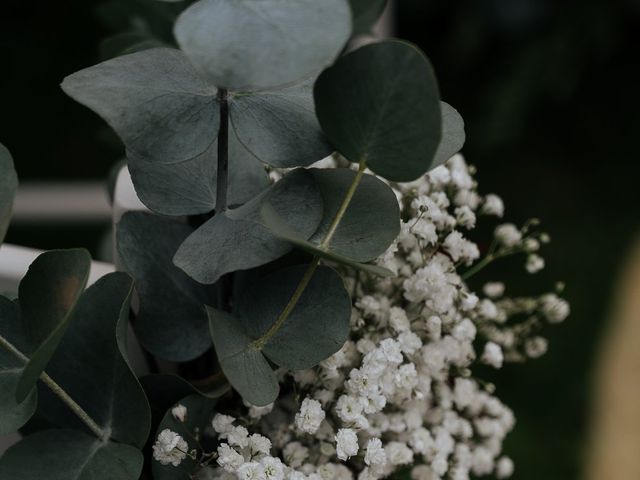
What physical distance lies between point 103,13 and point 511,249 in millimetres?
429

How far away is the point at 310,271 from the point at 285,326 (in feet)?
0.12

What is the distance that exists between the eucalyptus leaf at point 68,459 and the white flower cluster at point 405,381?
48mm

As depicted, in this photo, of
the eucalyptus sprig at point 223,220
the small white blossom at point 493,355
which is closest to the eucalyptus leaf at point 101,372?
the eucalyptus sprig at point 223,220

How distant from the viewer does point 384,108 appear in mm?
378

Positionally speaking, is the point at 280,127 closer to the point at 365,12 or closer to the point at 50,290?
the point at 50,290

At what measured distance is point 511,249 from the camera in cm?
59

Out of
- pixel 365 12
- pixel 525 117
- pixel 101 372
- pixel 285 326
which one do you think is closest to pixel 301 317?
pixel 285 326

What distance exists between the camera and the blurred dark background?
2010 mm

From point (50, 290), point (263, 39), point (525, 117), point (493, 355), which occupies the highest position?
point (263, 39)

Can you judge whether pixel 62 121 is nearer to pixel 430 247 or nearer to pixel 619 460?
pixel 619 460

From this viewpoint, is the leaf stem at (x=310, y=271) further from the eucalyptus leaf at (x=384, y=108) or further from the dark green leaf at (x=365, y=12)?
the dark green leaf at (x=365, y=12)

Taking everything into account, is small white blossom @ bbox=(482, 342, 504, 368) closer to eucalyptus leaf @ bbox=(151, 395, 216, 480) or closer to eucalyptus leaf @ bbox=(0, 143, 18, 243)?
eucalyptus leaf @ bbox=(151, 395, 216, 480)

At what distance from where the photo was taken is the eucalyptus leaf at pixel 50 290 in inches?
15.8

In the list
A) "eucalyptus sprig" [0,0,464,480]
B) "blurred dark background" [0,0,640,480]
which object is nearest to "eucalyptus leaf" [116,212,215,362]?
"eucalyptus sprig" [0,0,464,480]
